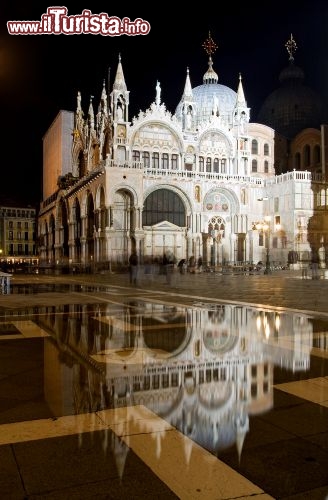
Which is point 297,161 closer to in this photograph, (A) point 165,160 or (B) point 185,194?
(B) point 185,194

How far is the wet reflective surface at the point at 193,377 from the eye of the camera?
438 centimetres

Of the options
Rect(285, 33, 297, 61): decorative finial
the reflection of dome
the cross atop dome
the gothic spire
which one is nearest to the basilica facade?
the gothic spire

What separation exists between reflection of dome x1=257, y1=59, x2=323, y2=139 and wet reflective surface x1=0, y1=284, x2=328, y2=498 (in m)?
59.1

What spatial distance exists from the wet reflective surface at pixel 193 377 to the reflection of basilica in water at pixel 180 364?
1 cm

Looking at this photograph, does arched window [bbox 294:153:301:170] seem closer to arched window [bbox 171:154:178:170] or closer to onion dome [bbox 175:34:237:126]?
onion dome [bbox 175:34:237:126]

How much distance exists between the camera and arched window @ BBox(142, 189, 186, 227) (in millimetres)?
51656

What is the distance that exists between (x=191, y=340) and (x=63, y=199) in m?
61.5

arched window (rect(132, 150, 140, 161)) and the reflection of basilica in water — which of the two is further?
arched window (rect(132, 150, 140, 161))

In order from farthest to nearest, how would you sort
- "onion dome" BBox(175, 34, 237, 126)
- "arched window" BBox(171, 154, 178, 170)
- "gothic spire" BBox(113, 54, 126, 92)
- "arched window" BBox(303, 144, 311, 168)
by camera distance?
"onion dome" BBox(175, 34, 237, 126)
"arched window" BBox(303, 144, 311, 168)
"arched window" BBox(171, 154, 178, 170)
"gothic spire" BBox(113, 54, 126, 92)

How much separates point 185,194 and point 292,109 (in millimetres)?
24566

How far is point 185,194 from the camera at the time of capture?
173 ft

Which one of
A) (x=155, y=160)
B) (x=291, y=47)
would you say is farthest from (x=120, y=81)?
(x=291, y=47)

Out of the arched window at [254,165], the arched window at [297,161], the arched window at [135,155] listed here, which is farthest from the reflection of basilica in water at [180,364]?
the arched window at [297,161]

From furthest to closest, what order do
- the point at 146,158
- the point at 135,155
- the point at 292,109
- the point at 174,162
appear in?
1. the point at 292,109
2. the point at 174,162
3. the point at 146,158
4. the point at 135,155
